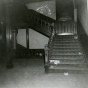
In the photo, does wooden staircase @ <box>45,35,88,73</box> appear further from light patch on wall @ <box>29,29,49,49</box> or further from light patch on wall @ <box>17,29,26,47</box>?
light patch on wall @ <box>17,29,26,47</box>

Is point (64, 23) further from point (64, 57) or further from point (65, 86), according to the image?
point (65, 86)

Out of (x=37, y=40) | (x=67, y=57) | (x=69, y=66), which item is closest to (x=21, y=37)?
(x=37, y=40)

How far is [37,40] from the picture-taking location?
1112 centimetres

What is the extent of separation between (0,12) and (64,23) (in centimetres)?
480

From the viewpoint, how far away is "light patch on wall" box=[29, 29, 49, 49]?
11.0m

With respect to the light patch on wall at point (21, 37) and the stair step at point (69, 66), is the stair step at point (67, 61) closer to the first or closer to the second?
the stair step at point (69, 66)

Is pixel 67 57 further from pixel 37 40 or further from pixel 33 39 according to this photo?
pixel 33 39

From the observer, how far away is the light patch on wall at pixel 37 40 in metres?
11.0

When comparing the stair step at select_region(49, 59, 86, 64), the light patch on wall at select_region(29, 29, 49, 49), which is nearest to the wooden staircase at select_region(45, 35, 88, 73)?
the stair step at select_region(49, 59, 86, 64)

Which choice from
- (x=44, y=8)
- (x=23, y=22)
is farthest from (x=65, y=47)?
(x=44, y=8)

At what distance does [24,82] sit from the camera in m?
4.47

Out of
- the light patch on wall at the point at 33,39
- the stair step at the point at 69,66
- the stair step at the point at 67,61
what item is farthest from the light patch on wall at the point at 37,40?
the stair step at the point at 69,66

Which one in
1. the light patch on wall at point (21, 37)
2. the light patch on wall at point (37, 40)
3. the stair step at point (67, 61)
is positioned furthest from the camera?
the light patch on wall at point (21, 37)

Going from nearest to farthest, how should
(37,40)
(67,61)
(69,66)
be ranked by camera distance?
(69,66)
(67,61)
(37,40)
